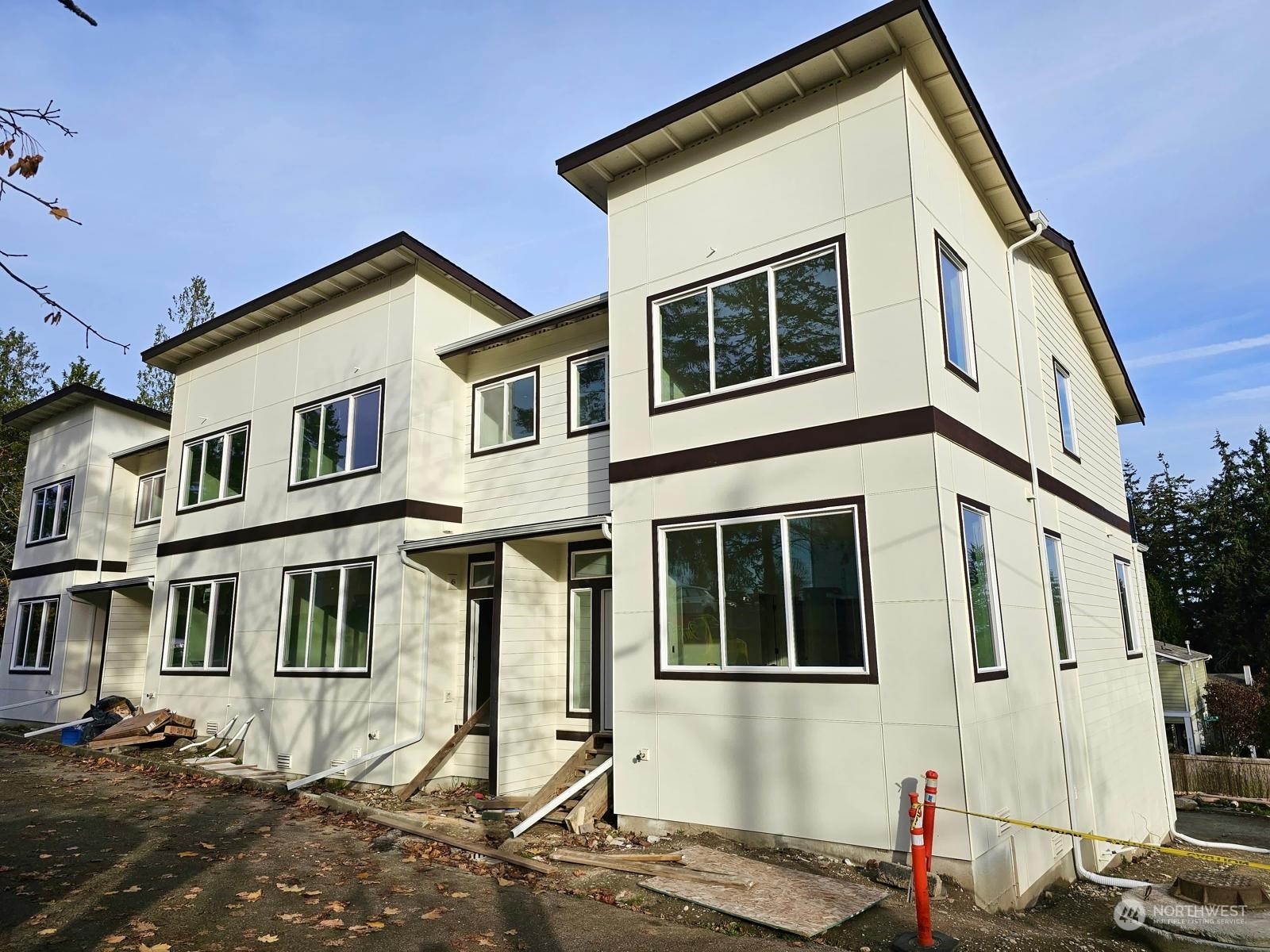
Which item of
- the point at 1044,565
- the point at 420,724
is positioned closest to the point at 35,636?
the point at 420,724

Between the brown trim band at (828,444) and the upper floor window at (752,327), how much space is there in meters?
0.69

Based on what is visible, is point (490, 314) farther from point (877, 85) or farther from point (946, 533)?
point (946, 533)

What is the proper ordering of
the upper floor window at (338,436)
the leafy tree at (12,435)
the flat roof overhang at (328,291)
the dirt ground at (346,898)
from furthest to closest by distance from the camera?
1. the leafy tree at (12,435)
2. the upper floor window at (338,436)
3. the flat roof overhang at (328,291)
4. the dirt ground at (346,898)

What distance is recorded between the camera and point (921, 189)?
8.80 metres

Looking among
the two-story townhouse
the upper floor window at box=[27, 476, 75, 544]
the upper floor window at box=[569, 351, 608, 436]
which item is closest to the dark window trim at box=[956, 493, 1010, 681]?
the upper floor window at box=[569, 351, 608, 436]

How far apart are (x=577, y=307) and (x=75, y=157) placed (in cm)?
871

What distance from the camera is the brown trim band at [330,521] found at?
13.0 metres

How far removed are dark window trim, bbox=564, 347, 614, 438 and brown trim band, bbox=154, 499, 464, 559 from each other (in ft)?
8.36

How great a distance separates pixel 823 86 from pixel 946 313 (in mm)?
2888

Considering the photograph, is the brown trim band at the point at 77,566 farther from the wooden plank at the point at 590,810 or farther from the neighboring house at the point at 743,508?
the wooden plank at the point at 590,810

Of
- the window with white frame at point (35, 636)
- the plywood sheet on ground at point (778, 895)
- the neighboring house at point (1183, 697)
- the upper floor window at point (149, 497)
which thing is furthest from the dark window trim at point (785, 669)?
the neighboring house at point (1183, 697)

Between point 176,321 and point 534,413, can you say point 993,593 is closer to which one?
point 534,413

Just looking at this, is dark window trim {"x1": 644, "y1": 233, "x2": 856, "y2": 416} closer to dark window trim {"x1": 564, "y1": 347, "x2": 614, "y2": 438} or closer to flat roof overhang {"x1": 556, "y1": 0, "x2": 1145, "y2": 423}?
flat roof overhang {"x1": 556, "y1": 0, "x2": 1145, "y2": 423}

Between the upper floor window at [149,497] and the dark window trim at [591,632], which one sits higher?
the upper floor window at [149,497]
